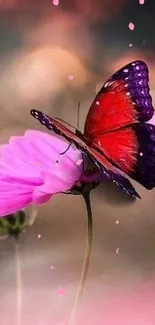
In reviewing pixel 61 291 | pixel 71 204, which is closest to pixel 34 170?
pixel 71 204

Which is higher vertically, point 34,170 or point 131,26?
point 131,26

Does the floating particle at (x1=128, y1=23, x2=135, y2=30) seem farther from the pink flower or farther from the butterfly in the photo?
the pink flower

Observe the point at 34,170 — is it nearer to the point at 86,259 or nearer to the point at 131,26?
the point at 86,259

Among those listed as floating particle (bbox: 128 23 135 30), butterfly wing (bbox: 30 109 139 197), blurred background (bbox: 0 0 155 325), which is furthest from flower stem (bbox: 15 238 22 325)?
floating particle (bbox: 128 23 135 30)

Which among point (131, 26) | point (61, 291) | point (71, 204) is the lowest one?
point (61, 291)

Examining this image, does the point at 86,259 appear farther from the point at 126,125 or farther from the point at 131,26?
the point at 131,26
